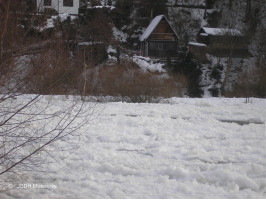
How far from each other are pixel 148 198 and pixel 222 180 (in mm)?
1344

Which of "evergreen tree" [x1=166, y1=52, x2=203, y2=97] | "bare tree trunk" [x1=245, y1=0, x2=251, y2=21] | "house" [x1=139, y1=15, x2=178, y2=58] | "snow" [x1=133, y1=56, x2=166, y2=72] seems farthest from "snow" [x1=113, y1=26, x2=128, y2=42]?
"bare tree trunk" [x1=245, y1=0, x2=251, y2=21]

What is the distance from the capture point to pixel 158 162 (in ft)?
19.8

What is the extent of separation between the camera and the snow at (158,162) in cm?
473

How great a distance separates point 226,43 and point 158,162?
3194 cm

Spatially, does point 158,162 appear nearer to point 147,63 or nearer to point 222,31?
point 147,63

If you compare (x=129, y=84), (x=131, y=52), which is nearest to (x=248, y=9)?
(x=131, y=52)

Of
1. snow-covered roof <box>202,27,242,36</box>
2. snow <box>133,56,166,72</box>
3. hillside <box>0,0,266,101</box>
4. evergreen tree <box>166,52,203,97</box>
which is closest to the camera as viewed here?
hillside <box>0,0,266,101</box>

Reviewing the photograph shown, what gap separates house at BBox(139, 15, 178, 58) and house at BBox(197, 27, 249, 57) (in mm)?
4220

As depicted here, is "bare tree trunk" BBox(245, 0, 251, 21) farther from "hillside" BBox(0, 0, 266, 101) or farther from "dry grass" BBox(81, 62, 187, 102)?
"dry grass" BBox(81, 62, 187, 102)

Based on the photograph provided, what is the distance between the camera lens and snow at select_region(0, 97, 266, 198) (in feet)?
15.5

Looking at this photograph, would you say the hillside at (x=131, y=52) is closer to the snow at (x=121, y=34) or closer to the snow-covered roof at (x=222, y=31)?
the snow at (x=121, y=34)

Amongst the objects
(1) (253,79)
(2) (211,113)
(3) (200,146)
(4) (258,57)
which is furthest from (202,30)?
(3) (200,146)

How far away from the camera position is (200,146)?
22.9 feet

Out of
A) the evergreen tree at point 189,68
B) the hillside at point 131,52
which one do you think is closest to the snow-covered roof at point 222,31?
the hillside at point 131,52
